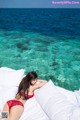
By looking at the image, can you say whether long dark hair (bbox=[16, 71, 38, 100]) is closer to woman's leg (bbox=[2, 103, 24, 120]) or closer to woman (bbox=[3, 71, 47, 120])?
woman (bbox=[3, 71, 47, 120])

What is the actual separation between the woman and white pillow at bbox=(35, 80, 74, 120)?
0.15m

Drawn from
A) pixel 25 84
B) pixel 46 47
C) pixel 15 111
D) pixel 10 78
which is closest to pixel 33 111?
pixel 15 111

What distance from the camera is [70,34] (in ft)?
27.9

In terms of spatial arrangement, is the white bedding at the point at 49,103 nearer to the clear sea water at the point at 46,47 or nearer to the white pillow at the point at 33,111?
the white pillow at the point at 33,111

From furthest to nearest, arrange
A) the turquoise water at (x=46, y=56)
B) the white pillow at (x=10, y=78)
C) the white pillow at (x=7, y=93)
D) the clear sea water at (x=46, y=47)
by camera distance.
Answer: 1. the clear sea water at (x=46, y=47)
2. the turquoise water at (x=46, y=56)
3. the white pillow at (x=10, y=78)
4. the white pillow at (x=7, y=93)

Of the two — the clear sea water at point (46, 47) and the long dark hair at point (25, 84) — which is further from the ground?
the long dark hair at point (25, 84)

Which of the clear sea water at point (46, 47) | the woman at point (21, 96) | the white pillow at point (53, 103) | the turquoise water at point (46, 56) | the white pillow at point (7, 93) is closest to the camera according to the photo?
the white pillow at point (53, 103)

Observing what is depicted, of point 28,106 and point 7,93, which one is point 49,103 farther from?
point 7,93

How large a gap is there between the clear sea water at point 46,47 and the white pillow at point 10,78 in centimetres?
118

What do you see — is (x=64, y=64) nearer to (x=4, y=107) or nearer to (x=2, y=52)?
(x=2, y=52)

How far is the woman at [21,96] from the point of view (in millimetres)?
2715

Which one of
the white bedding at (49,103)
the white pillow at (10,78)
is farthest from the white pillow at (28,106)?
the white pillow at (10,78)

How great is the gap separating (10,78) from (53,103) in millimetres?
933

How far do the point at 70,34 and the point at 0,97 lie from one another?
5.73m
